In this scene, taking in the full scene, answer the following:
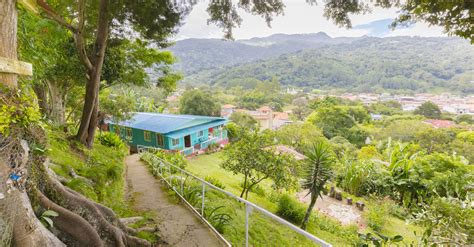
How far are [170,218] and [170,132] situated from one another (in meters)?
14.5

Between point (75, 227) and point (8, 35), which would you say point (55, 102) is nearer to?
point (8, 35)

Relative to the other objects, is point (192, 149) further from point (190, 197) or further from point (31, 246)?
point (31, 246)

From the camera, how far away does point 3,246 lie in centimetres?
177

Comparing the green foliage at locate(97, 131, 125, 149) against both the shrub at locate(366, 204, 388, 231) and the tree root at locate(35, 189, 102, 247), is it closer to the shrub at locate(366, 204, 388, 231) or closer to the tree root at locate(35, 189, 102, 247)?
→ the tree root at locate(35, 189, 102, 247)

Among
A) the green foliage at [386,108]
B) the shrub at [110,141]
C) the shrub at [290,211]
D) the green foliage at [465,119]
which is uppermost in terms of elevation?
the shrub at [110,141]

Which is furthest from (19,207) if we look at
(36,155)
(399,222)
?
(399,222)

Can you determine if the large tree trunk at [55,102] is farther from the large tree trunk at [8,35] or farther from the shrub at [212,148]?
the shrub at [212,148]

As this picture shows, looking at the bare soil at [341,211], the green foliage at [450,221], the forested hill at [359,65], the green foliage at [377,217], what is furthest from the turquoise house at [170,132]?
the forested hill at [359,65]

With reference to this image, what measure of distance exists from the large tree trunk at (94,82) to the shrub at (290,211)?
269 inches

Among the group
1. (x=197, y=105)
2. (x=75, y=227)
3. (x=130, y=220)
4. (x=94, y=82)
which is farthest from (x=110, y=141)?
(x=197, y=105)

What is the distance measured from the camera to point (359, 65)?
9575 centimetres

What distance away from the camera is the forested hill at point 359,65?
7950cm

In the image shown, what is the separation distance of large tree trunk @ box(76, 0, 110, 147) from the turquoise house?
10.7 metres

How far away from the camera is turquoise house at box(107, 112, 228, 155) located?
18.5 m
